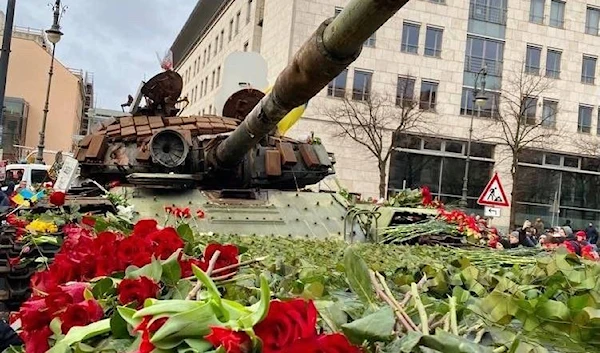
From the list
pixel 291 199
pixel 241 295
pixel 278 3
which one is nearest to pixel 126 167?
pixel 291 199

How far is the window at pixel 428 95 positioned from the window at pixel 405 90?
23.2 inches

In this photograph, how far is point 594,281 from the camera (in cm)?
197

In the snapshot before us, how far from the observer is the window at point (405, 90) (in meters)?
29.1

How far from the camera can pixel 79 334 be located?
173 cm

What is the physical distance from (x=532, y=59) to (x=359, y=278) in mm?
32416

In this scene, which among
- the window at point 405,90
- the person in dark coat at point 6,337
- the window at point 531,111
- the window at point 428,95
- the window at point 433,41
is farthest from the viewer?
the window at point 433,41

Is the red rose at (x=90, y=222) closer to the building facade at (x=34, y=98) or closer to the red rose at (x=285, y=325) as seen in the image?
the red rose at (x=285, y=325)

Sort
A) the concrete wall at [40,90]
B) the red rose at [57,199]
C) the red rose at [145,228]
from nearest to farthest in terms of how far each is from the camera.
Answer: the red rose at [145,228], the red rose at [57,199], the concrete wall at [40,90]

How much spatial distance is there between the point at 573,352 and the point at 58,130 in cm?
4857

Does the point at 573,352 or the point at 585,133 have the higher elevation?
the point at 585,133

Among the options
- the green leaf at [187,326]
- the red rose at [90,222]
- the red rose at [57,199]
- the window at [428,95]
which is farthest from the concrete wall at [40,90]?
the green leaf at [187,326]

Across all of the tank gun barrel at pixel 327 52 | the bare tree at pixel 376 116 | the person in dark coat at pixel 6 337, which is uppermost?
the bare tree at pixel 376 116

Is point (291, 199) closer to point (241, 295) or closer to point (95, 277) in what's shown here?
point (95, 277)

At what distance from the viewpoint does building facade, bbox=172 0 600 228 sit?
2933 cm
